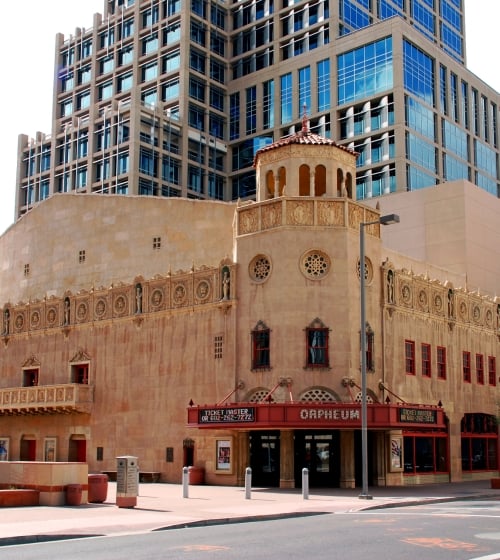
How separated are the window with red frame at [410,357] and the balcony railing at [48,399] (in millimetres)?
17683

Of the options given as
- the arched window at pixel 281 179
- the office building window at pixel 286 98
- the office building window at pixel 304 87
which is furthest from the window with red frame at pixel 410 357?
the office building window at pixel 286 98

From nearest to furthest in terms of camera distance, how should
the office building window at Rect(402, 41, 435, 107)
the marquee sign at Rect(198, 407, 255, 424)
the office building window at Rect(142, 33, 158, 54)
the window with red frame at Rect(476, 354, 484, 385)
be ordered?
the marquee sign at Rect(198, 407, 255, 424) → the window with red frame at Rect(476, 354, 484, 385) → the office building window at Rect(402, 41, 435, 107) → the office building window at Rect(142, 33, 158, 54)

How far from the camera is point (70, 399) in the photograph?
48.2 metres

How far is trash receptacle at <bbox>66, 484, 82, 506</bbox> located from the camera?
26984 millimetres

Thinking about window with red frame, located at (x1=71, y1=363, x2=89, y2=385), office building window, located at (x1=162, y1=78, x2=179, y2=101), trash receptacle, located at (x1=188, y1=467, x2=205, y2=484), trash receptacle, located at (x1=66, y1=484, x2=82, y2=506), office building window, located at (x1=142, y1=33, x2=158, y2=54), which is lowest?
trash receptacle, located at (x1=188, y1=467, x2=205, y2=484)

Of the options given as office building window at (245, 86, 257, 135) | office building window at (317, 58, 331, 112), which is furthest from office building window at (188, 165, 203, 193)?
office building window at (317, 58, 331, 112)

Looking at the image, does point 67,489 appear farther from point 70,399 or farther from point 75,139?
point 75,139

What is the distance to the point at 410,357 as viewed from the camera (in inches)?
1746

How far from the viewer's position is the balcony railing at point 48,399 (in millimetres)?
48188

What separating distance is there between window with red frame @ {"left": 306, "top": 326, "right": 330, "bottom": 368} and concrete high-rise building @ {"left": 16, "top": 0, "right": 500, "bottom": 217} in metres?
59.5

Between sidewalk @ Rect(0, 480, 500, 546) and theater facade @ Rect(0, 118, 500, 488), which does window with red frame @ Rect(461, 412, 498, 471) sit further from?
sidewalk @ Rect(0, 480, 500, 546)

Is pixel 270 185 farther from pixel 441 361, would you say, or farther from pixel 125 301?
pixel 441 361

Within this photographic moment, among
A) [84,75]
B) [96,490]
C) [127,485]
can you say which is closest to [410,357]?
[96,490]

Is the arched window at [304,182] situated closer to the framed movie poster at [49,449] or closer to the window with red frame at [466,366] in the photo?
the window with red frame at [466,366]
